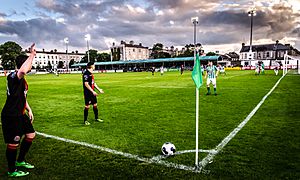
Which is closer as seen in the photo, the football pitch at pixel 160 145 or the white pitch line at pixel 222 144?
the football pitch at pixel 160 145

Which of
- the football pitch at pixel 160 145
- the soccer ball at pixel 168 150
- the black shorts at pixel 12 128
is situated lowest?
the football pitch at pixel 160 145

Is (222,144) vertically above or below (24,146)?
below

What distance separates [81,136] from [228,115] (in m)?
5.39

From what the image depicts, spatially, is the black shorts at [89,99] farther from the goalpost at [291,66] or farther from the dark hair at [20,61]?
the goalpost at [291,66]

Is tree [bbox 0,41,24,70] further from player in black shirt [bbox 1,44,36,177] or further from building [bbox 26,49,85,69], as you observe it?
player in black shirt [bbox 1,44,36,177]

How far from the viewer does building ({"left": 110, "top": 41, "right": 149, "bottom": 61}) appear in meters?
131

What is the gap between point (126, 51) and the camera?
132375 millimetres

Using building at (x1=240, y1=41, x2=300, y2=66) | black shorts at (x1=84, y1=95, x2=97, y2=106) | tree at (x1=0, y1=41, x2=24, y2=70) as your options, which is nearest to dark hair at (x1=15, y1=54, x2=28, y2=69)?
black shorts at (x1=84, y1=95, x2=97, y2=106)

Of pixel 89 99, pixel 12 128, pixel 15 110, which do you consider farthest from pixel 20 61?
pixel 89 99

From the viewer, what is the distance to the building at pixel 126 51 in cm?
13138

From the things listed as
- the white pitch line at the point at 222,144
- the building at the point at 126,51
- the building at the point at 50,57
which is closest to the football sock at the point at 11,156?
the white pitch line at the point at 222,144

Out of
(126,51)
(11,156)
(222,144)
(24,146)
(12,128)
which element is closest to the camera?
(12,128)

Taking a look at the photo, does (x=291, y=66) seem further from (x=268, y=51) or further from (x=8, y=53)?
(x=8, y=53)

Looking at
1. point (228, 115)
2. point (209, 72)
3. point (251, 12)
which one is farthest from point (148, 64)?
point (228, 115)
